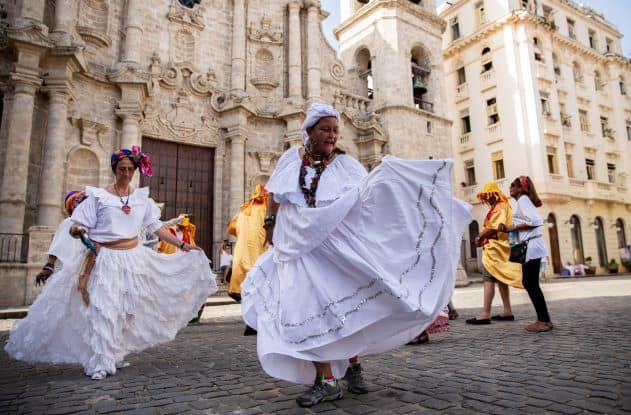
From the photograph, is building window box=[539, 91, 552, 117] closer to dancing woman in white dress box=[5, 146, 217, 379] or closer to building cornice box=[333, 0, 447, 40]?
building cornice box=[333, 0, 447, 40]

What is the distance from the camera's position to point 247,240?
712 centimetres

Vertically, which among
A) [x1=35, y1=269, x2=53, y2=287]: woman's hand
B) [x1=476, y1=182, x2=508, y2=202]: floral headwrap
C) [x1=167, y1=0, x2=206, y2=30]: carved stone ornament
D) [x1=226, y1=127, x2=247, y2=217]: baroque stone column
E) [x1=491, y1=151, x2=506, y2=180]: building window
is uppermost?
[x1=167, y1=0, x2=206, y2=30]: carved stone ornament

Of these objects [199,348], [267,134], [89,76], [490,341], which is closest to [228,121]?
[267,134]

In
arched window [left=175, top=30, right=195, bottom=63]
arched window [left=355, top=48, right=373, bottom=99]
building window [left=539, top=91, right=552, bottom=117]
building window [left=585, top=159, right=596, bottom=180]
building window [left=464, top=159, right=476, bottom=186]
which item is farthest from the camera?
building window [left=585, top=159, right=596, bottom=180]

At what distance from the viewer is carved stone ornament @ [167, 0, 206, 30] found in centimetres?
1580

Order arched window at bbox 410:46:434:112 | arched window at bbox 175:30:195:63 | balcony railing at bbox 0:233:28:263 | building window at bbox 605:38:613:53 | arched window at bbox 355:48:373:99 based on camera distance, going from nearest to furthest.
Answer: balcony railing at bbox 0:233:28:263
arched window at bbox 175:30:195:63
arched window at bbox 410:46:434:112
arched window at bbox 355:48:373:99
building window at bbox 605:38:613:53

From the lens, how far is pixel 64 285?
13.3 ft

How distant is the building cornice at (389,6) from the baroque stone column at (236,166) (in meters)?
11.2

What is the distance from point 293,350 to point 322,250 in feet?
2.17

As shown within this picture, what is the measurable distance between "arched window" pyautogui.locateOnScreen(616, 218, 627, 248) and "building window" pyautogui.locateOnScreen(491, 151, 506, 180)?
1068 centimetres

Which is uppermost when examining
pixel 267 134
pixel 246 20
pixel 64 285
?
pixel 246 20

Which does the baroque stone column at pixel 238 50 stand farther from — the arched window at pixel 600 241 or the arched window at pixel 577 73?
the arched window at pixel 577 73

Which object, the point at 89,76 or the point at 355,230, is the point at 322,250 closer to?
the point at 355,230

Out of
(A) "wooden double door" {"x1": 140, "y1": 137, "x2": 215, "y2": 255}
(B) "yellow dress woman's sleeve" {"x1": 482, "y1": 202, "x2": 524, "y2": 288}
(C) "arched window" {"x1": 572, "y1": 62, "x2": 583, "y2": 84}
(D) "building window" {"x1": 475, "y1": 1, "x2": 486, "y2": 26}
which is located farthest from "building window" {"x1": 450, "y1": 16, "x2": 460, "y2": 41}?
(B) "yellow dress woman's sleeve" {"x1": 482, "y1": 202, "x2": 524, "y2": 288}
